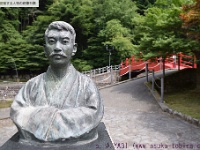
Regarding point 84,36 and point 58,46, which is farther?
point 84,36

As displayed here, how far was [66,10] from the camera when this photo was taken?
24031mm

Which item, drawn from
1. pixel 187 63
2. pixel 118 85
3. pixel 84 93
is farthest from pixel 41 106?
pixel 187 63

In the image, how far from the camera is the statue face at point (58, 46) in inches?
138

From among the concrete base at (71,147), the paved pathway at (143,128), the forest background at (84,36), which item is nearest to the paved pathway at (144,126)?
the paved pathway at (143,128)

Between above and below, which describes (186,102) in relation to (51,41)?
below

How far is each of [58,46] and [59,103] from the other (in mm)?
763

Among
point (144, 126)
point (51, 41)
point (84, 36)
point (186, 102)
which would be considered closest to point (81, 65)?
point (84, 36)

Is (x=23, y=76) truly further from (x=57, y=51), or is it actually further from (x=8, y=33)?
(x=57, y=51)

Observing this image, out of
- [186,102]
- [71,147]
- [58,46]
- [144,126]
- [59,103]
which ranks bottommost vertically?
[144,126]

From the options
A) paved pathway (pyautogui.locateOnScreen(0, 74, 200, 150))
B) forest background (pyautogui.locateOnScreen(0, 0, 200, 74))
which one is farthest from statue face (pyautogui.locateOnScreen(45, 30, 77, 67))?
forest background (pyautogui.locateOnScreen(0, 0, 200, 74))

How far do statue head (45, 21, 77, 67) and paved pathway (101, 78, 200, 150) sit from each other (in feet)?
10.6

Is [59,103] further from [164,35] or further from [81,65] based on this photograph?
[81,65]

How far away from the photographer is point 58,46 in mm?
3510

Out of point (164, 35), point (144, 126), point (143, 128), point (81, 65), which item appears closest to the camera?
point (143, 128)
